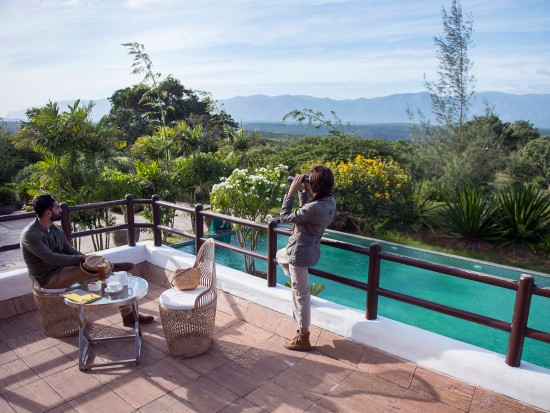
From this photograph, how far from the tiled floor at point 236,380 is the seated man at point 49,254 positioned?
0.66 metres

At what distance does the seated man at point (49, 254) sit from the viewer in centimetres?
335

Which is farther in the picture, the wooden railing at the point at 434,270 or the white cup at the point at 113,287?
the white cup at the point at 113,287

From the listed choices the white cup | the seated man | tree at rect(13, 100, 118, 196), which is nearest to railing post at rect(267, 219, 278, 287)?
the seated man

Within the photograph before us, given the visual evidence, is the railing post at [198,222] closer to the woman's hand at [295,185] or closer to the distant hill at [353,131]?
the woman's hand at [295,185]

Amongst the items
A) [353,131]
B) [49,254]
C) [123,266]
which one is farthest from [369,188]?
[49,254]

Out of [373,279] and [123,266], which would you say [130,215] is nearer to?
[123,266]

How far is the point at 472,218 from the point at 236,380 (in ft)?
27.9

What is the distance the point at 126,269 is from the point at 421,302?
101 inches

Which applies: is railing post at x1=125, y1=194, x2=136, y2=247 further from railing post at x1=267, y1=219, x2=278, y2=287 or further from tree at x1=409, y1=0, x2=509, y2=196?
tree at x1=409, y1=0, x2=509, y2=196

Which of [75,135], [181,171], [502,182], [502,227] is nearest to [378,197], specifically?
[502,227]

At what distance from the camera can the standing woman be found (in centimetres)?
313

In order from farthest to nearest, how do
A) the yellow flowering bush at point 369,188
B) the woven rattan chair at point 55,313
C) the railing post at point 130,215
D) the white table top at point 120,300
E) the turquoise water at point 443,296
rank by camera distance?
1. the yellow flowering bush at point 369,188
2. the turquoise water at point 443,296
3. the railing post at point 130,215
4. the woven rattan chair at point 55,313
5. the white table top at point 120,300

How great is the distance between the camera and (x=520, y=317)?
8.71ft

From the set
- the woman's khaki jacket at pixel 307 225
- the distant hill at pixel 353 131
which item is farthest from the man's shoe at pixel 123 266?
the distant hill at pixel 353 131
